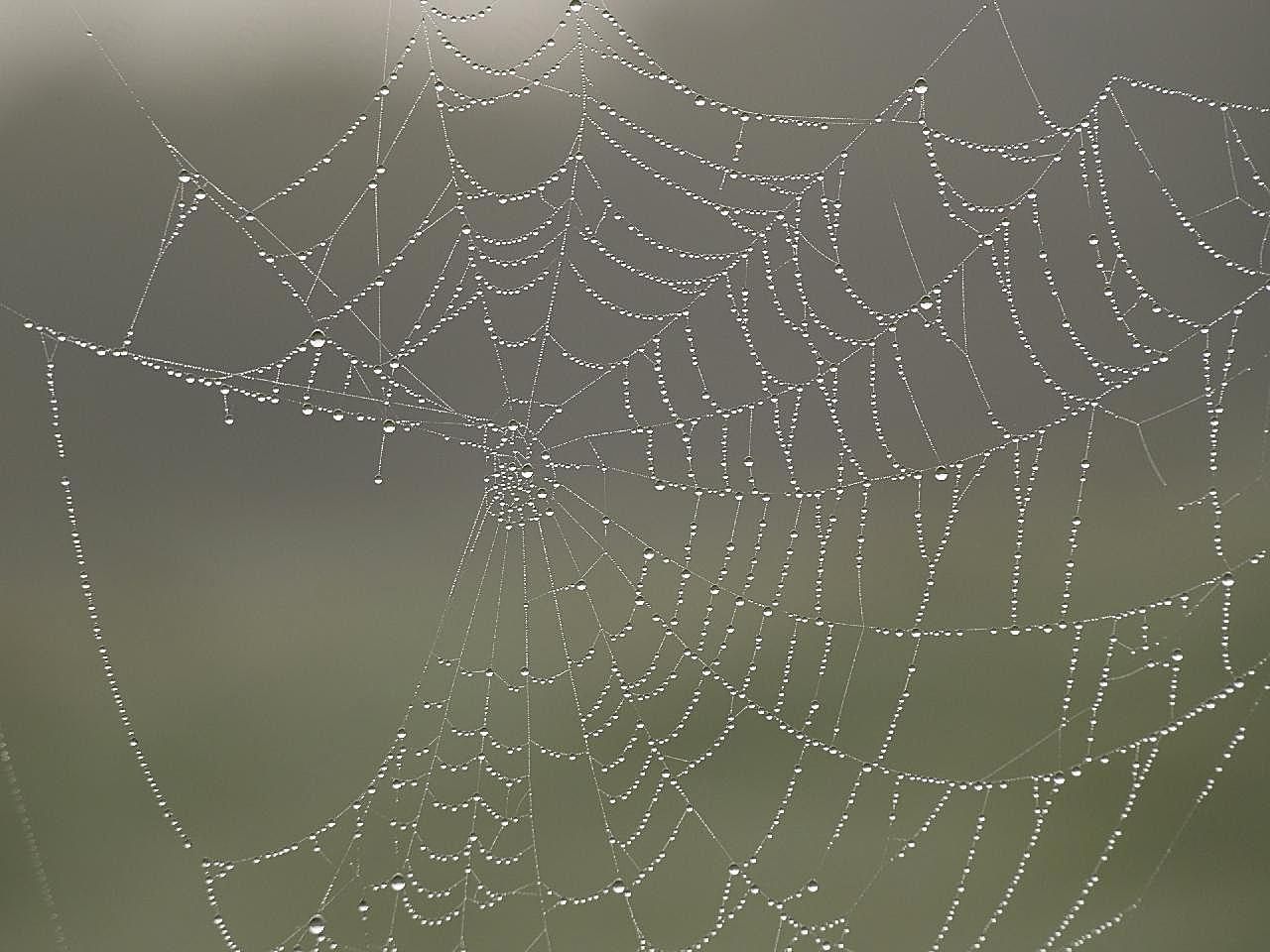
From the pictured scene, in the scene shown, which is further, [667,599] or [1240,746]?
[1240,746]

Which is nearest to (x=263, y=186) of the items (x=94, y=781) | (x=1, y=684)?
(x=1, y=684)

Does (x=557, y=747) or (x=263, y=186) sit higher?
(x=263, y=186)

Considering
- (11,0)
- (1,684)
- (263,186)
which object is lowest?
(1,684)

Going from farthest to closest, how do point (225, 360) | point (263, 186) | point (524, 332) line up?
point (263, 186) < point (225, 360) < point (524, 332)

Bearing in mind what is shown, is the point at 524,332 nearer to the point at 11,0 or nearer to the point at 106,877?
the point at 11,0

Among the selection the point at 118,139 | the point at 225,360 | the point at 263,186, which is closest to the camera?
the point at 225,360

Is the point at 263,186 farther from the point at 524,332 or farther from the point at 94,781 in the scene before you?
the point at 94,781

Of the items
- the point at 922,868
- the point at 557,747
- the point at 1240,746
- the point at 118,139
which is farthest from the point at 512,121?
the point at 1240,746
